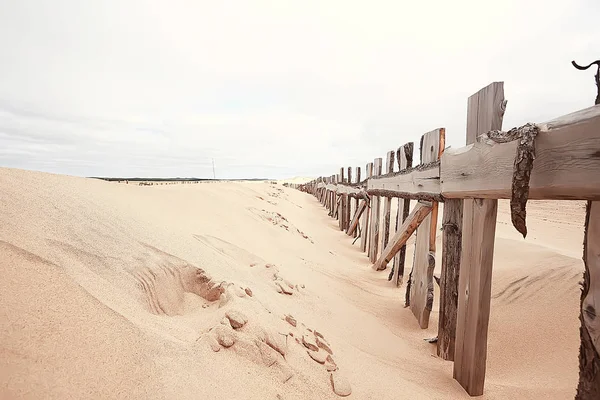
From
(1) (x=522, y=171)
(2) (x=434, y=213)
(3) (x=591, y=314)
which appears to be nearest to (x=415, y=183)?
(2) (x=434, y=213)

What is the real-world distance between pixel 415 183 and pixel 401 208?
0.71 m

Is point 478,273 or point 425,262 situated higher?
point 478,273

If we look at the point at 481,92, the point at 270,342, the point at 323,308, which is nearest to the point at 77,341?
the point at 270,342

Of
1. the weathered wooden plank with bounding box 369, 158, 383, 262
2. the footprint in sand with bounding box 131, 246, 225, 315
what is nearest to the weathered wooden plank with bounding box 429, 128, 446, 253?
the footprint in sand with bounding box 131, 246, 225, 315

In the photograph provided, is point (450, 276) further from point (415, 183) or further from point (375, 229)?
point (375, 229)

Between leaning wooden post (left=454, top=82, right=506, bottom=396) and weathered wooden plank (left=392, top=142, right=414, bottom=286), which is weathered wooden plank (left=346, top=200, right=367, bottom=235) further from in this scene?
leaning wooden post (left=454, top=82, right=506, bottom=396)

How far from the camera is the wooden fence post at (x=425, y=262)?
105 inches

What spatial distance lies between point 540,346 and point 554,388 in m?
0.60

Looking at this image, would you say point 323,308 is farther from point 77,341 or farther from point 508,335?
point 77,341

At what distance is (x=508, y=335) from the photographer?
2.48m

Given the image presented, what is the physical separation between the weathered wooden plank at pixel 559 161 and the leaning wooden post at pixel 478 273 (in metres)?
0.19

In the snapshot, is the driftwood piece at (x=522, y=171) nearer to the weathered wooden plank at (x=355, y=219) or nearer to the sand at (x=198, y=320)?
the sand at (x=198, y=320)

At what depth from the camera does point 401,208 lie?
3721 mm

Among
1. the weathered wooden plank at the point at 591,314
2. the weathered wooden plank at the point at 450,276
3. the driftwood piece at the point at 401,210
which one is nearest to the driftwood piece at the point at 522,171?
the weathered wooden plank at the point at 591,314
